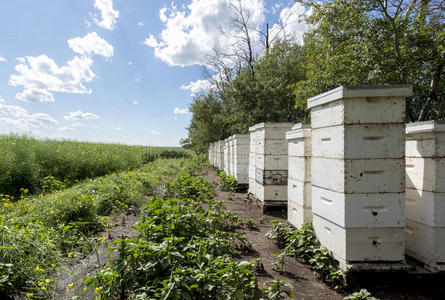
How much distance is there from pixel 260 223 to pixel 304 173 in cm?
177

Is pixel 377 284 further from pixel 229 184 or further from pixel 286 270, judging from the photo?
pixel 229 184

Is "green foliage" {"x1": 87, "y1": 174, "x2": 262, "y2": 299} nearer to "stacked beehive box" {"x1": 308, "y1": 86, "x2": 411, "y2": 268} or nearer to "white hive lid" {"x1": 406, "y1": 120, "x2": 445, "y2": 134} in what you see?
"stacked beehive box" {"x1": 308, "y1": 86, "x2": 411, "y2": 268}

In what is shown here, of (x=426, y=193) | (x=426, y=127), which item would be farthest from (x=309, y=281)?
(x=426, y=127)

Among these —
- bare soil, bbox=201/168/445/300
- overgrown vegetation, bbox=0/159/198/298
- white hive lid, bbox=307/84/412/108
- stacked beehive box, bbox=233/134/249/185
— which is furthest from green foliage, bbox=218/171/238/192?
white hive lid, bbox=307/84/412/108

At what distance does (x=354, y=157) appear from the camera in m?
2.38

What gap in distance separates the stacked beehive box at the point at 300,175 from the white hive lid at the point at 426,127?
1.15 meters

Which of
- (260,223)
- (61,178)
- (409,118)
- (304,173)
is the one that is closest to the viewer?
(304,173)

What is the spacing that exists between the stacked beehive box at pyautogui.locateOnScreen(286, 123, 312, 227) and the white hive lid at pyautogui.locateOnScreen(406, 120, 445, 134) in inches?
45.5

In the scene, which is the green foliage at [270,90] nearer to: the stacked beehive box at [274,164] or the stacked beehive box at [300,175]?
the stacked beehive box at [274,164]

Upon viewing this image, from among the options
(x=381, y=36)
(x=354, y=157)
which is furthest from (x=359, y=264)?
(x=381, y=36)

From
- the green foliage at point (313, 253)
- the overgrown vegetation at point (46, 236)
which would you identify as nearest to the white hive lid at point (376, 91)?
the green foliage at point (313, 253)

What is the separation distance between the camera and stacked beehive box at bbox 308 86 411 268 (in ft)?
7.75

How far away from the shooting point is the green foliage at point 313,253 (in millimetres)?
2539

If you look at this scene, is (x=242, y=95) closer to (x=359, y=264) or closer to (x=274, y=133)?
(x=274, y=133)
